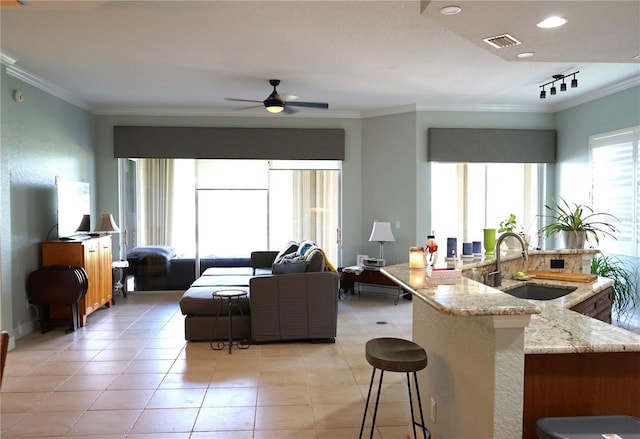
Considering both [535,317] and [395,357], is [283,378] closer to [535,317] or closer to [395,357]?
[395,357]

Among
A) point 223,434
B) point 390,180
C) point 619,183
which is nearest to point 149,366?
point 223,434

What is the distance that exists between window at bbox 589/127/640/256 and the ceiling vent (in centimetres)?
356

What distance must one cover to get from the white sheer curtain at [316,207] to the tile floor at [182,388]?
266 centimetres

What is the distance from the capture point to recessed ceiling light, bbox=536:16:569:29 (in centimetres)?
Answer: 237

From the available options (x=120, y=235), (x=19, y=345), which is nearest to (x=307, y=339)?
(x=19, y=345)

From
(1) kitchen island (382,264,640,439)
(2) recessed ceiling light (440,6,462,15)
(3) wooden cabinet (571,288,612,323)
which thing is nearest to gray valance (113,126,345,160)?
(3) wooden cabinet (571,288,612,323)

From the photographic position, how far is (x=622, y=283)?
18.0 feet

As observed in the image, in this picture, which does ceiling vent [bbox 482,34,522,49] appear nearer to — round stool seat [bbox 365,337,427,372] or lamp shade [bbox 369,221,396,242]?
round stool seat [bbox 365,337,427,372]

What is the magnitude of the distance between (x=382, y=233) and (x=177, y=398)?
13.4 ft

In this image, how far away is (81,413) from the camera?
10.5 ft

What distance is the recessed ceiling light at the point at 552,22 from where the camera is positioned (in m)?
2.37

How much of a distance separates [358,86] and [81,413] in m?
4.46

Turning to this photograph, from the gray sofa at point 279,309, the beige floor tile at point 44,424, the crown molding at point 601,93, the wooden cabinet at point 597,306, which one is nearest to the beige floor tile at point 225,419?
the beige floor tile at point 44,424

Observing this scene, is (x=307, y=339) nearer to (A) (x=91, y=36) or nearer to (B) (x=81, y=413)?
→ (B) (x=81, y=413)
